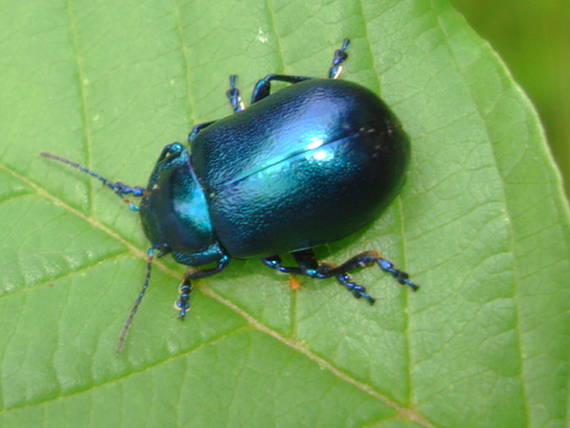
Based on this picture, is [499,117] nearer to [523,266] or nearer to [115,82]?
[523,266]

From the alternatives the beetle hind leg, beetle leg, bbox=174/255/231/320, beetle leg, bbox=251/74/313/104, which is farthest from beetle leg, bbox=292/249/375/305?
beetle leg, bbox=251/74/313/104

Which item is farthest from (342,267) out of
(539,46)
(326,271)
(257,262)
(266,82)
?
(539,46)

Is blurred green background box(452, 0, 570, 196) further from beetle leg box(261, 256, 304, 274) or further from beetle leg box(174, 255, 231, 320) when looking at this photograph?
beetle leg box(174, 255, 231, 320)

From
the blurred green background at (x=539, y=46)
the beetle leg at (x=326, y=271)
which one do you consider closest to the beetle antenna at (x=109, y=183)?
the beetle leg at (x=326, y=271)

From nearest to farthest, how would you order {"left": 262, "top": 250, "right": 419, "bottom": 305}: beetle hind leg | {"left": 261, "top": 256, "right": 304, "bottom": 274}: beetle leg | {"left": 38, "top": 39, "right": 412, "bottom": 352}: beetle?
1. {"left": 38, "top": 39, "right": 412, "bottom": 352}: beetle
2. {"left": 262, "top": 250, "right": 419, "bottom": 305}: beetle hind leg
3. {"left": 261, "top": 256, "right": 304, "bottom": 274}: beetle leg

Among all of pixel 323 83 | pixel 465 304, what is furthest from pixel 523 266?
pixel 323 83

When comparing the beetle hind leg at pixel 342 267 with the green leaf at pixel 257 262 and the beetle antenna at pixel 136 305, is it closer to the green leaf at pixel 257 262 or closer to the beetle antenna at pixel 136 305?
the green leaf at pixel 257 262
